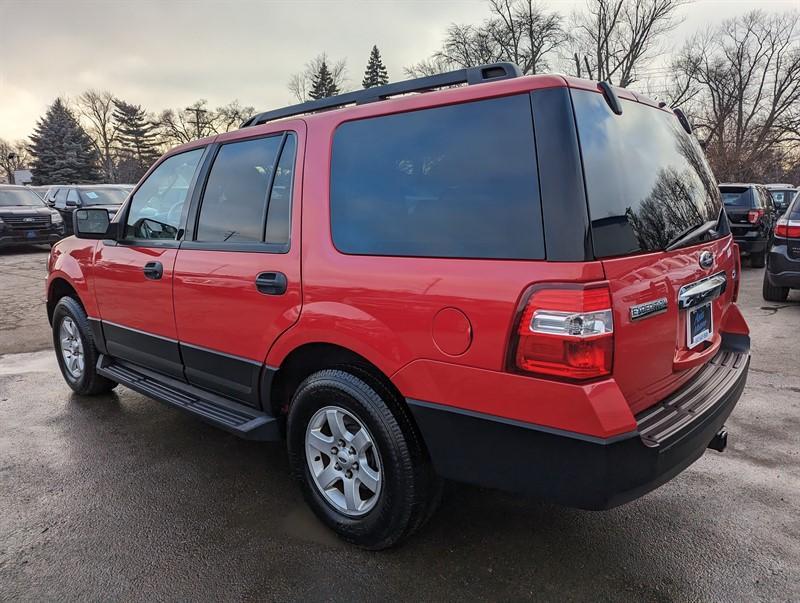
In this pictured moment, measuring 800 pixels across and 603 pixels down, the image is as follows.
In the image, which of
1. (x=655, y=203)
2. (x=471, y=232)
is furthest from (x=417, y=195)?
(x=655, y=203)

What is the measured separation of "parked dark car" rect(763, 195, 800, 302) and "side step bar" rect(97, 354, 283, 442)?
706 centimetres

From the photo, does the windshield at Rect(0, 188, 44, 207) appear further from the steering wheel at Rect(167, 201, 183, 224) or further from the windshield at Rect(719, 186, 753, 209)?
the windshield at Rect(719, 186, 753, 209)

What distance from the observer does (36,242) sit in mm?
14742

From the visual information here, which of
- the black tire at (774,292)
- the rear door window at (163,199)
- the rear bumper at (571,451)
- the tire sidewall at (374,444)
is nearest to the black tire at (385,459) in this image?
the tire sidewall at (374,444)

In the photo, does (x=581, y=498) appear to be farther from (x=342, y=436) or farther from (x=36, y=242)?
(x=36, y=242)

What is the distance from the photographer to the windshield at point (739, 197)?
1092 centimetres

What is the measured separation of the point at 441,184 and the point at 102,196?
16896mm

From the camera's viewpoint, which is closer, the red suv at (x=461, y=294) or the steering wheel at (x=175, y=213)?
the red suv at (x=461, y=294)

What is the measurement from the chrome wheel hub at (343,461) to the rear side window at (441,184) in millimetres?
805

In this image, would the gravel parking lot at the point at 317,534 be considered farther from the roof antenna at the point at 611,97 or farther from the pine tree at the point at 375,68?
the pine tree at the point at 375,68

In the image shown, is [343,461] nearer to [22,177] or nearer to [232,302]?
[232,302]

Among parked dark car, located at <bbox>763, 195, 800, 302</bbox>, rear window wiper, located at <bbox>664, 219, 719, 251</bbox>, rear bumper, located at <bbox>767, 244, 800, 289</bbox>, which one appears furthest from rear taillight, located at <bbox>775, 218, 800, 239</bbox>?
rear window wiper, located at <bbox>664, 219, 719, 251</bbox>

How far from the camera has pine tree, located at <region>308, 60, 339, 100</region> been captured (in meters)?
49.3

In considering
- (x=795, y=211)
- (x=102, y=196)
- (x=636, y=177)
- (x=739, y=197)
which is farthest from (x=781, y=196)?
(x=102, y=196)
